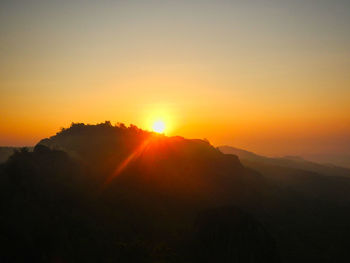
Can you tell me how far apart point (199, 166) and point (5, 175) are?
4460 centimetres

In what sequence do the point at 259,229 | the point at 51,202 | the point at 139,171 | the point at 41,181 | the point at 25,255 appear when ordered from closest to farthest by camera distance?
the point at 25,255, the point at 51,202, the point at 41,181, the point at 259,229, the point at 139,171

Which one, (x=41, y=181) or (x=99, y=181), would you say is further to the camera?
(x=99, y=181)

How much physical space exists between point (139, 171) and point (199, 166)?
67.9 feet

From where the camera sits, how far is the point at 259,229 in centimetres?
3844

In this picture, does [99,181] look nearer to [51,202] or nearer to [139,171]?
[139,171]

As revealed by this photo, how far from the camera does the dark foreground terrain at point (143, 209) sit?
29.2 meters

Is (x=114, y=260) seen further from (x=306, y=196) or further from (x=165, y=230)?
(x=306, y=196)

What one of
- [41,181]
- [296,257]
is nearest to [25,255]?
[41,181]

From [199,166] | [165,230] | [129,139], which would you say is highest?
[129,139]

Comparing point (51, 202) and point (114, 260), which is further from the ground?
point (51, 202)

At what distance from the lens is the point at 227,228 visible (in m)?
36.3

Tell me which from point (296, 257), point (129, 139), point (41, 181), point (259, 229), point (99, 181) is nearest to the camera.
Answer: point (41, 181)

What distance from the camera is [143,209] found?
140ft

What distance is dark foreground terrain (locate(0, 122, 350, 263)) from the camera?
95.9ft
